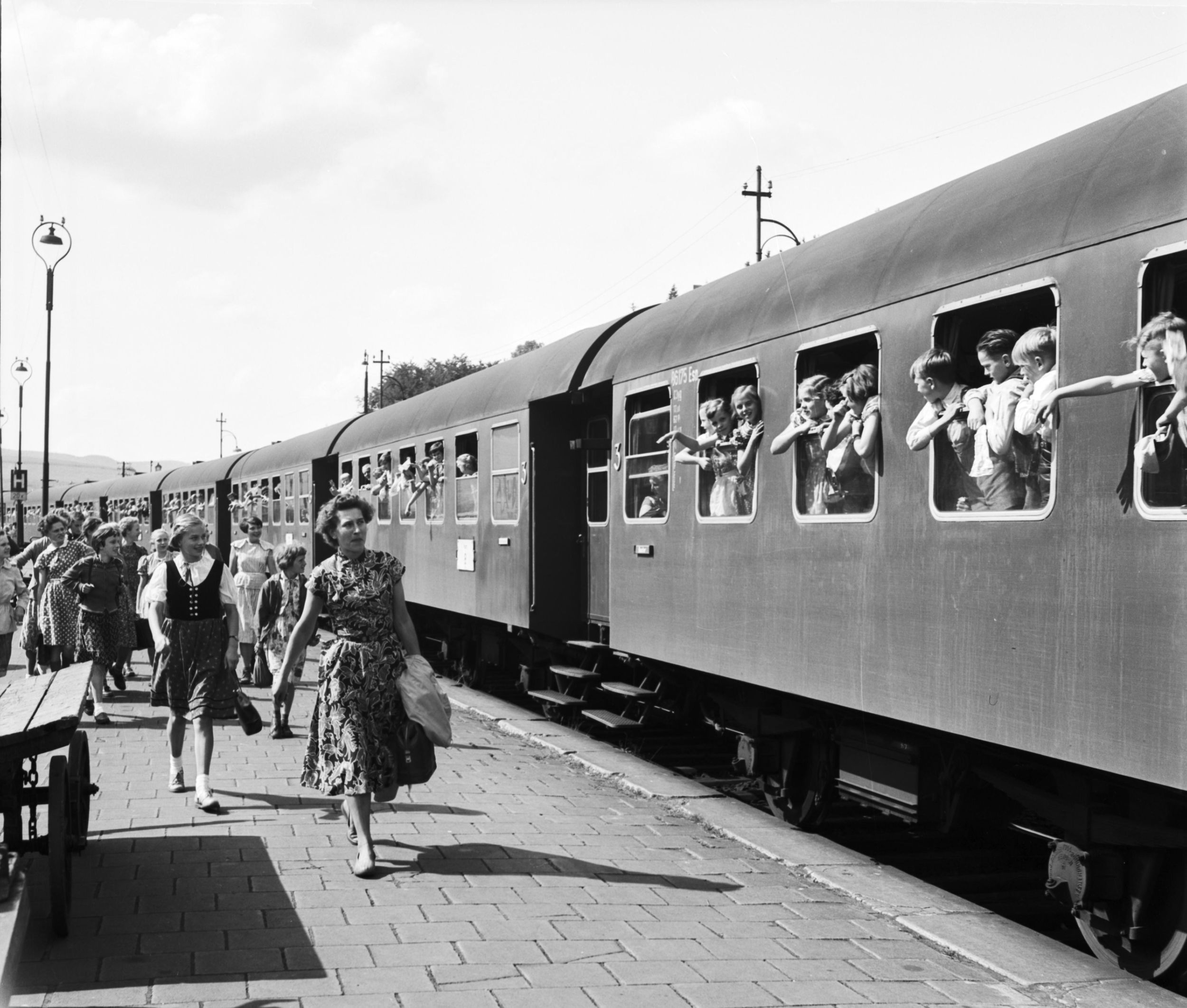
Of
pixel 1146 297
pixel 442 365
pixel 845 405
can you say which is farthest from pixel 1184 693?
pixel 442 365

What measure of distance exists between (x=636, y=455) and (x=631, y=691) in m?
1.79

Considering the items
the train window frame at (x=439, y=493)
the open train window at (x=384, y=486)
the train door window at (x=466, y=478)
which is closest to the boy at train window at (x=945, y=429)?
the train door window at (x=466, y=478)

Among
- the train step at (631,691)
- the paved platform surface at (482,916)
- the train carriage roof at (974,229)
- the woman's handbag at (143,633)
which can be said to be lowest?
the paved platform surface at (482,916)

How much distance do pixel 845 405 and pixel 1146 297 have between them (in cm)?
213

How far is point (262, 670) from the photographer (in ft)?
43.3

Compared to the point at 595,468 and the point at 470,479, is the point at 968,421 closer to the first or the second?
the point at 595,468

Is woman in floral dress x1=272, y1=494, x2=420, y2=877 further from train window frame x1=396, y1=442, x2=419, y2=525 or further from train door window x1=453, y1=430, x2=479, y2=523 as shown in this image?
train window frame x1=396, y1=442, x2=419, y2=525

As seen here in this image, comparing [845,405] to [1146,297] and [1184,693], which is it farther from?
[1184,693]

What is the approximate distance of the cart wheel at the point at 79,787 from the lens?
20.3ft

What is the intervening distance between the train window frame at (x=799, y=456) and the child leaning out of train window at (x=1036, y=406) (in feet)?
3.54

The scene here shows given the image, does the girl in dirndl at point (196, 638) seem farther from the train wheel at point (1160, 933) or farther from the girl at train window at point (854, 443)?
the train wheel at point (1160, 933)

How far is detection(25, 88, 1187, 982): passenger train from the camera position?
489 centimetres

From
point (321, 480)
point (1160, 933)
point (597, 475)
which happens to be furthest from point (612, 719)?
point (321, 480)

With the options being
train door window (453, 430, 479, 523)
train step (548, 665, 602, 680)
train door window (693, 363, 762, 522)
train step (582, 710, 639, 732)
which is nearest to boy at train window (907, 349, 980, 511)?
train door window (693, 363, 762, 522)
